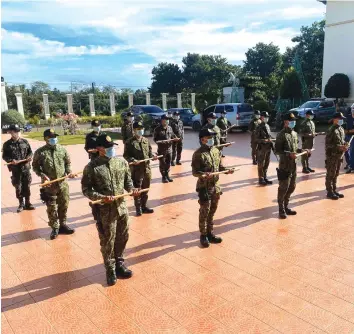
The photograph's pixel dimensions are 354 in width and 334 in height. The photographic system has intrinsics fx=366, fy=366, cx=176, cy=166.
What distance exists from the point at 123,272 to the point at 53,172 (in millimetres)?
2251

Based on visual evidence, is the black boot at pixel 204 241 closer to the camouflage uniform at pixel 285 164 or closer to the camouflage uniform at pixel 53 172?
the camouflage uniform at pixel 285 164

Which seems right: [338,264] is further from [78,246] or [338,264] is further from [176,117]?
[176,117]

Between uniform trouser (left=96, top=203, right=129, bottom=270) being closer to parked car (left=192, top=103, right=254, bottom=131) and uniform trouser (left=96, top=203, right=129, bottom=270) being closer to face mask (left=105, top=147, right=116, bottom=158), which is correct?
face mask (left=105, top=147, right=116, bottom=158)

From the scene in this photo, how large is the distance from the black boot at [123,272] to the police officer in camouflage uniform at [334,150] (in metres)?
5.06

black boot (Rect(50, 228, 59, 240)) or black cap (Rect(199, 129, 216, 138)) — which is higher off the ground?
black cap (Rect(199, 129, 216, 138))

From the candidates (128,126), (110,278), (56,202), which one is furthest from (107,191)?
(128,126)

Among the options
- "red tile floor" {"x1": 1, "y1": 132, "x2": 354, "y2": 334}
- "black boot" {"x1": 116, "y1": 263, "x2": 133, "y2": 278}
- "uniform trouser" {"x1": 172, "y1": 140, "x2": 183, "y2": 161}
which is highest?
"uniform trouser" {"x1": 172, "y1": 140, "x2": 183, "y2": 161}

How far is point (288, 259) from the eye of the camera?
525 cm

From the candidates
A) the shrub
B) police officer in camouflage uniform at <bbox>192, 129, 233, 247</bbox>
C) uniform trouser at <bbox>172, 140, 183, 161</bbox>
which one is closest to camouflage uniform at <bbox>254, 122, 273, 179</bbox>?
uniform trouser at <bbox>172, 140, 183, 161</bbox>

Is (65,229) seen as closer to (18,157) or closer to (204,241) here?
(18,157)

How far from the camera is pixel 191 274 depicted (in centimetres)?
493

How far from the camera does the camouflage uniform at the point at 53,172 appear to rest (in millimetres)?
6121

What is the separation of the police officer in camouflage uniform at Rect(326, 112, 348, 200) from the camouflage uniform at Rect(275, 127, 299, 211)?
1411mm

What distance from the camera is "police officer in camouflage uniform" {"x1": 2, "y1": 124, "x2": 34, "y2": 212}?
7453 mm
